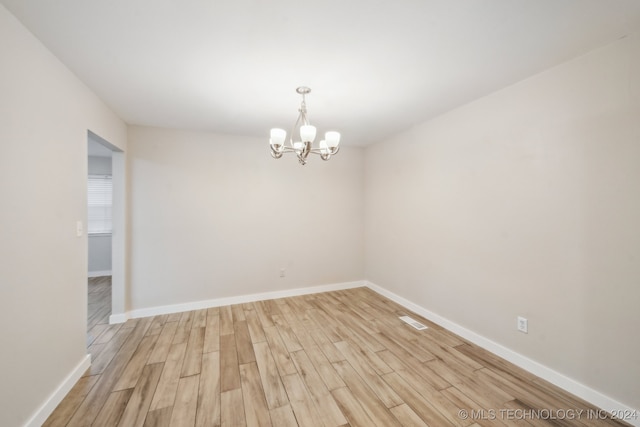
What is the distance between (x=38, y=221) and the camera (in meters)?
1.65

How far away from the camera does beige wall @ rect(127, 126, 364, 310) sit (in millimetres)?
3314

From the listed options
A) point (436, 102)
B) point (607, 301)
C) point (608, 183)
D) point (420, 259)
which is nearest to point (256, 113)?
point (436, 102)

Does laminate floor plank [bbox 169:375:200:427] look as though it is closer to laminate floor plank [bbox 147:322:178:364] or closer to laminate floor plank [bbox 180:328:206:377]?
laminate floor plank [bbox 180:328:206:377]

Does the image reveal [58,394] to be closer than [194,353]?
Yes

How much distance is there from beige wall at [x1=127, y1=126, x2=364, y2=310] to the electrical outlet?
8.26 feet

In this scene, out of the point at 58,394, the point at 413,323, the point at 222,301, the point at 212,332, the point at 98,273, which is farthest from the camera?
the point at 98,273

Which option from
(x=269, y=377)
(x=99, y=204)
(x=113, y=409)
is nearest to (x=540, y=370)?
(x=269, y=377)

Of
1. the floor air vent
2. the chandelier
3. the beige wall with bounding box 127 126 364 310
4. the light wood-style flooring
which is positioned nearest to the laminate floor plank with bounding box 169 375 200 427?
the light wood-style flooring

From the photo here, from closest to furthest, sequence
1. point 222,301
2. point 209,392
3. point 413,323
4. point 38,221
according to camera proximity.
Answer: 1. point 38,221
2. point 209,392
3. point 413,323
4. point 222,301

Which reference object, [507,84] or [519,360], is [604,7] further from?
[519,360]

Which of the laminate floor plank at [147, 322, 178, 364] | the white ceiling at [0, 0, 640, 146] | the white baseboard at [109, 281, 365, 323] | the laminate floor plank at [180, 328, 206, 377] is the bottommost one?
the laminate floor plank at [147, 322, 178, 364]

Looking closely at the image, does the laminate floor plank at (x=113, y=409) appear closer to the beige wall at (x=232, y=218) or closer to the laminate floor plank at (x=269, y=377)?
the laminate floor plank at (x=269, y=377)

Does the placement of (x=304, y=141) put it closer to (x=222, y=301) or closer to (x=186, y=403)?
(x=186, y=403)

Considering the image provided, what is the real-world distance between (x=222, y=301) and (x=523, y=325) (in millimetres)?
3484
